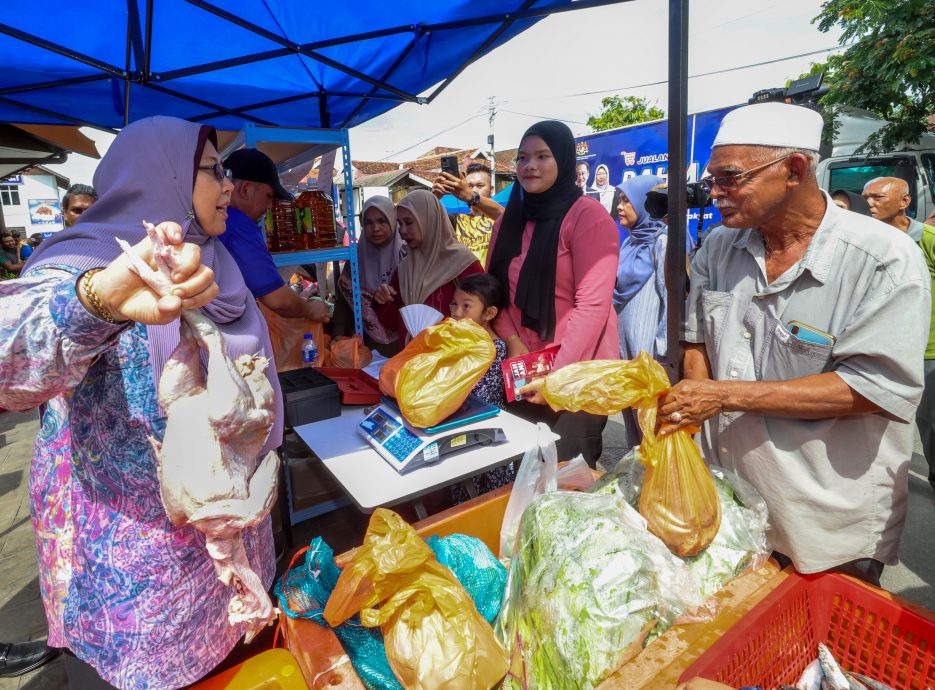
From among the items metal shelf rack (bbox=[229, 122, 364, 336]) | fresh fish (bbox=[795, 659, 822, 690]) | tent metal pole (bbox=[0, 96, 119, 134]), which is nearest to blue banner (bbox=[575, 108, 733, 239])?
metal shelf rack (bbox=[229, 122, 364, 336])

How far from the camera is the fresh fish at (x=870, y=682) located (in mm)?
1043

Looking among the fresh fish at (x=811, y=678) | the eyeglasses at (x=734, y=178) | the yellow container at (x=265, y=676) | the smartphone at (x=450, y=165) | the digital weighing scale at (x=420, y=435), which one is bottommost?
the fresh fish at (x=811, y=678)

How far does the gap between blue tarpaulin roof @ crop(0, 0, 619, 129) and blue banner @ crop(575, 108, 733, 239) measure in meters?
4.73

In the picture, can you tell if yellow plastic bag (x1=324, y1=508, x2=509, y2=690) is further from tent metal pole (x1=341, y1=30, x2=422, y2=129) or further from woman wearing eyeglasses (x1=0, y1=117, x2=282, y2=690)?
tent metal pole (x1=341, y1=30, x2=422, y2=129)

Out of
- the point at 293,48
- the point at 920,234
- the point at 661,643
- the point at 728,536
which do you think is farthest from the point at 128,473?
the point at 920,234

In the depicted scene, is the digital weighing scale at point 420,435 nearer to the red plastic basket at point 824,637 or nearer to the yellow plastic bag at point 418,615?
the yellow plastic bag at point 418,615

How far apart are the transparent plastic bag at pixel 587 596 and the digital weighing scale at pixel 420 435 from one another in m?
0.77

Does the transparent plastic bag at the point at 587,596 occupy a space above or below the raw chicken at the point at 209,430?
below

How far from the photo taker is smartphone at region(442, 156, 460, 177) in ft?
9.18

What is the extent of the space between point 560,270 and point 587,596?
159 centimetres

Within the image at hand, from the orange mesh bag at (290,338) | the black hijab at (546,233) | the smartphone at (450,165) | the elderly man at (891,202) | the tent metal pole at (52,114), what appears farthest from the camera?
the elderly man at (891,202)

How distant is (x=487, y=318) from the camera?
256 centimetres

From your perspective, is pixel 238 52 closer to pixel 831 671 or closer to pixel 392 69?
pixel 392 69

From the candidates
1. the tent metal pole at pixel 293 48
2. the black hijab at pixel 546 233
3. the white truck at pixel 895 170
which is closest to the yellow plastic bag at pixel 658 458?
the black hijab at pixel 546 233
